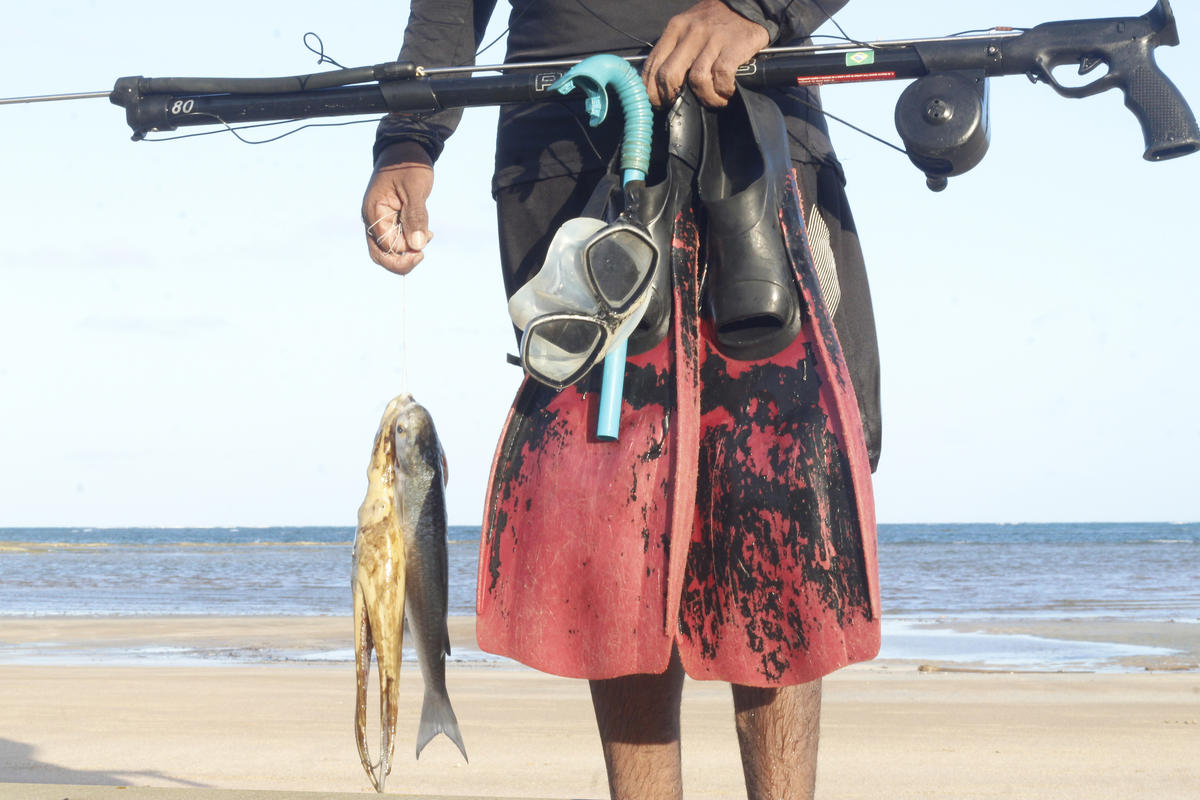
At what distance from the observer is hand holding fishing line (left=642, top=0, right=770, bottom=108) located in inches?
83.1

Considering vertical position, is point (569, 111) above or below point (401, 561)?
above

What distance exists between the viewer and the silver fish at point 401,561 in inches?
Answer: 76.4

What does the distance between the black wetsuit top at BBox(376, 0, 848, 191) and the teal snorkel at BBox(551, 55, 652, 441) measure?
196 mm

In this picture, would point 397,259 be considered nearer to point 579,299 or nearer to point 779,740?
point 579,299

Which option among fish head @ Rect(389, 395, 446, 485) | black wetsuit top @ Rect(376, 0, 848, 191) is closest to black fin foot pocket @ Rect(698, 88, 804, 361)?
black wetsuit top @ Rect(376, 0, 848, 191)

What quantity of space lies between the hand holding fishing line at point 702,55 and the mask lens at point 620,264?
39 cm

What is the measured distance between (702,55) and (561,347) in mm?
652

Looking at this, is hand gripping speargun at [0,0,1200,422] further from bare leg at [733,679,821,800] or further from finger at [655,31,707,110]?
bare leg at [733,679,821,800]

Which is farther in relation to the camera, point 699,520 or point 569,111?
point 569,111

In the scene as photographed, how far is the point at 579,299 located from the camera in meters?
1.83

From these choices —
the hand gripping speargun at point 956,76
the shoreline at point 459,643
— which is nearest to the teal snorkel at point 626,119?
the hand gripping speargun at point 956,76

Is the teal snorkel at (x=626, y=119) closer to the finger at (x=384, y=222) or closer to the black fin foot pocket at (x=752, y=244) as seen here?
the black fin foot pocket at (x=752, y=244)

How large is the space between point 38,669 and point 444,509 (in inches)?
374

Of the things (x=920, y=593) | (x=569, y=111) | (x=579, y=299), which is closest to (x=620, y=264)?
(x=579, y=299)
